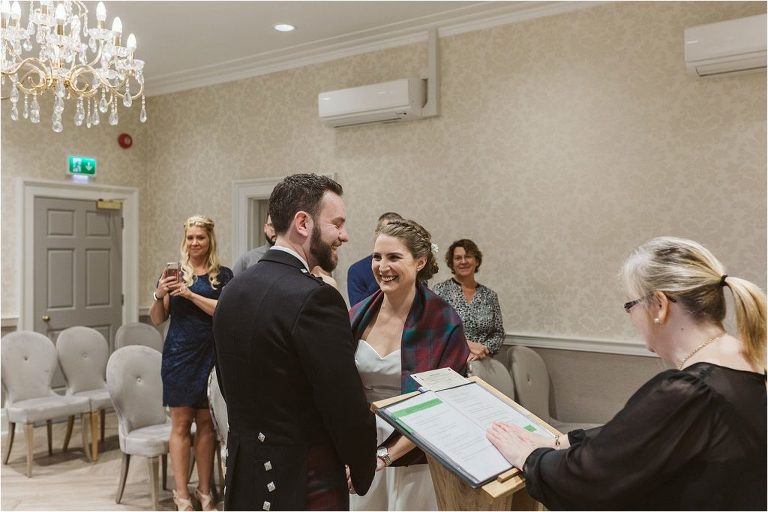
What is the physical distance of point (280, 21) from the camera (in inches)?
187

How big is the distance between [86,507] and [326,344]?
122 inches

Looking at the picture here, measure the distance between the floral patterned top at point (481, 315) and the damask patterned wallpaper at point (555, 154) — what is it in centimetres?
27

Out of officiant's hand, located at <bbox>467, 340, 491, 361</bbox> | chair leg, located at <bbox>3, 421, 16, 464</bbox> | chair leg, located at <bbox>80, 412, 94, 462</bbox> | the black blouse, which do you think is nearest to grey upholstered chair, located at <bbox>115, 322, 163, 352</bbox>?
chair leg, located at <bbox>80, 412, 94, 462</bbox>

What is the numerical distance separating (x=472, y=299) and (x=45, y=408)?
3.02 metres

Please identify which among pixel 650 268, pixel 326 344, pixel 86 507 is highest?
pixel 650 268

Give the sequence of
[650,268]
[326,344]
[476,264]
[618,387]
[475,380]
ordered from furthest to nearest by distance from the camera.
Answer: [476,264] → [618,387] → [475,380] → [326,344] → [650,268]

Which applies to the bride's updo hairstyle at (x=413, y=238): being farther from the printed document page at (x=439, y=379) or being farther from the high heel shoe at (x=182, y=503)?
the high heel shoe at (x=182, y=503)

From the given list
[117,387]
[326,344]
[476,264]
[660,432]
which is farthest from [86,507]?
[660,432]

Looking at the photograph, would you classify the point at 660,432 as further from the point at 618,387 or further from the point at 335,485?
the point at 618,387

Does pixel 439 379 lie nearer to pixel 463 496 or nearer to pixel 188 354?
pixel 463 496

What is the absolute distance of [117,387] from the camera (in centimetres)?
383

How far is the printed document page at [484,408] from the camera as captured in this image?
1791 millimetres

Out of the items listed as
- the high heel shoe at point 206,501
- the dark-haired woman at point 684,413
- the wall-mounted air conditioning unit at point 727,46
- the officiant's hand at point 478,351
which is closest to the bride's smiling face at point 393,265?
the dark-haired woman at point 684,413

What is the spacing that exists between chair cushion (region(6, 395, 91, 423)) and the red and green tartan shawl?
11.2 feet
